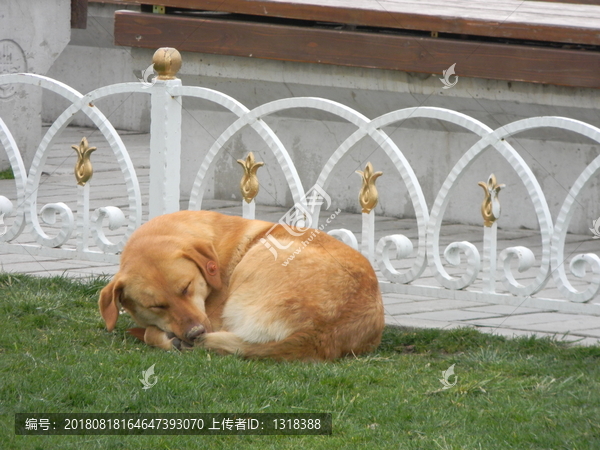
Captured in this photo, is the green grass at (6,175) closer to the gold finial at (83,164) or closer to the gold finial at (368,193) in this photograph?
the gold finial at (83,164)

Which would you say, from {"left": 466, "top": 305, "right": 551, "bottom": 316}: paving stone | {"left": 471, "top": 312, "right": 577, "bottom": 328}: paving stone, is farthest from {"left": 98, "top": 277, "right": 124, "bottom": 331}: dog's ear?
{"left": 466, "top": 305, "right": 551, "bottom": 316}: paving stone

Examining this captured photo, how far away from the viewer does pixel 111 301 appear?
443 centimetres

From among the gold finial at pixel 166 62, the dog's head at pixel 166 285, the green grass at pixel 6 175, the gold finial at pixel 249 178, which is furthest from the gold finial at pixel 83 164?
the green grass at pixel 6 175

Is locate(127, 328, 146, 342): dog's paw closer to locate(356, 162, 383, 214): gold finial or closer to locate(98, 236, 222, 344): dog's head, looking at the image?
locate(98, 236, 222, 344): dog's head

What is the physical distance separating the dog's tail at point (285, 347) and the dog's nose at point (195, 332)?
33 millimetres

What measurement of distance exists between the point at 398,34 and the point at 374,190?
123 inches

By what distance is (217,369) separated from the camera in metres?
4.05

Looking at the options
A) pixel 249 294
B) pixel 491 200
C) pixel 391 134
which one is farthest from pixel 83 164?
pixel 391 134

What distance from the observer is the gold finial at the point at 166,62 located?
5.48 metres

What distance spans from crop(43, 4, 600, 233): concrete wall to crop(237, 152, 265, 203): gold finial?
9.44 ft

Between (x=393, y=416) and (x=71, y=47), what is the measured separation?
1205 cm

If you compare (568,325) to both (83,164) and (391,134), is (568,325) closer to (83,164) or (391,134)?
(83,164)

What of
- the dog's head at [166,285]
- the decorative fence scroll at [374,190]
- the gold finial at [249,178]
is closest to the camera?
the dog's head at [166,285]

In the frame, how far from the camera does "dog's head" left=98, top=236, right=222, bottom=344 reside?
430 centimetres
